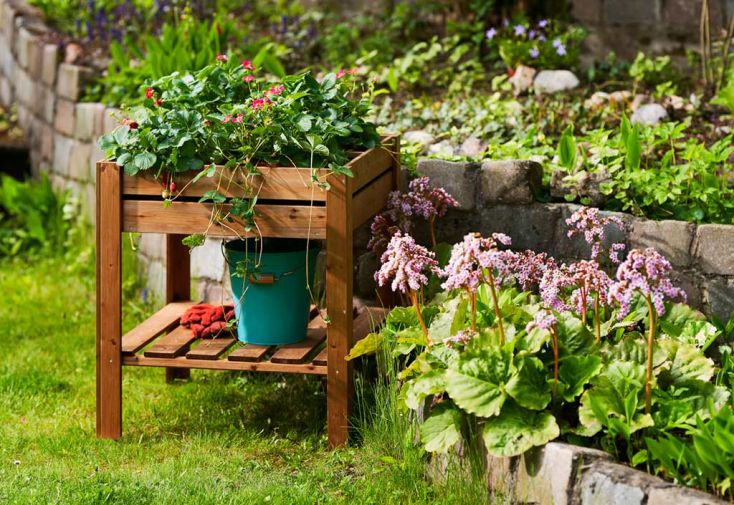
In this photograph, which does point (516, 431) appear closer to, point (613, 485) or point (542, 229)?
point (613, 485)

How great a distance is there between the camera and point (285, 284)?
4012 millimetres

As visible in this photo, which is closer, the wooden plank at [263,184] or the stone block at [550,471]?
the stone block at [550,471]

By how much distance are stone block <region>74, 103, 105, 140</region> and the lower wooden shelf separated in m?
2.25

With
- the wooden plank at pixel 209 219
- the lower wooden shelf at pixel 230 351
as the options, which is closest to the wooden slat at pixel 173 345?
the lower wooden shelf at pixel 230 351

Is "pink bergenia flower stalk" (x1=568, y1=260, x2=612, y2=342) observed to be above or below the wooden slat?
above

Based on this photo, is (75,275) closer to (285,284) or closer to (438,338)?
(285,284)

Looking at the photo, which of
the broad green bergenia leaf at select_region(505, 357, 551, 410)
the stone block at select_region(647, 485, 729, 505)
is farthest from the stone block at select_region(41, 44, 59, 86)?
the stone block at select_region(647, 485, 729, 505)

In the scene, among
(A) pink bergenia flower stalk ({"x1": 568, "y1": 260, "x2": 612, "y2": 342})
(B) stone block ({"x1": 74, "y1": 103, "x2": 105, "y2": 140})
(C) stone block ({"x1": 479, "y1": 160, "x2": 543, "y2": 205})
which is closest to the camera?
(A) pink bergenia flower stalk ({"x1": 568, "y1": 260, "x2": 612, "y2": 342})

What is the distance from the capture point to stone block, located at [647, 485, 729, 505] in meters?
2.79

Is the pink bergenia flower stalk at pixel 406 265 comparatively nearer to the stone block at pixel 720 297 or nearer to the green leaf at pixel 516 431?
the green leaf at pixel 516 431

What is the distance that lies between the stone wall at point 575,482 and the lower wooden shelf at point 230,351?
85 cm

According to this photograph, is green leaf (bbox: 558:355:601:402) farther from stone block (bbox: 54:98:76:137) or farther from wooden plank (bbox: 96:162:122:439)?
stone block (bbox: 54:98:76:137)

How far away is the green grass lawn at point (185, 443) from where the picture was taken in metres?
3.53

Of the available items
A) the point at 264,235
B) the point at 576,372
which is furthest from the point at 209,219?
the point at 576,372
